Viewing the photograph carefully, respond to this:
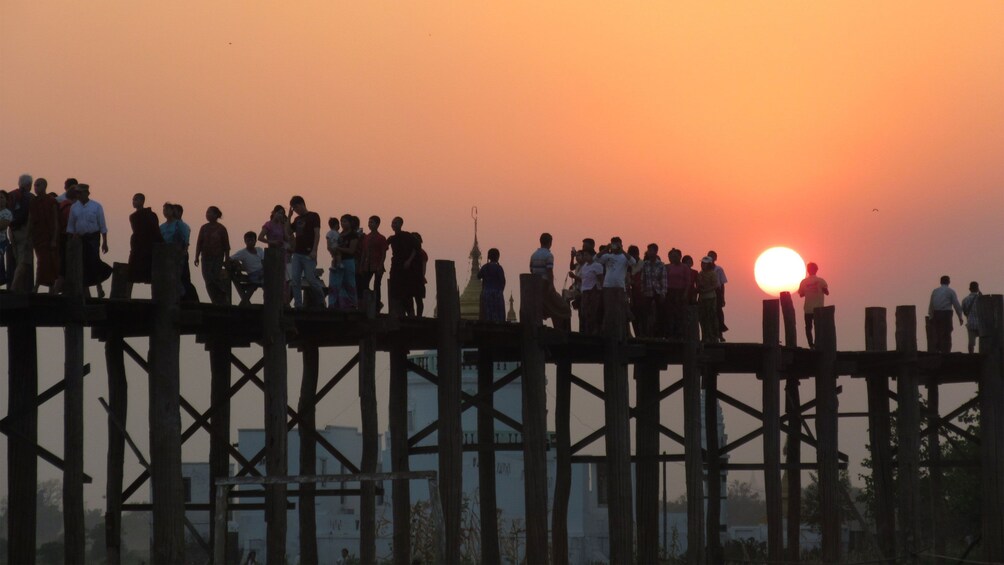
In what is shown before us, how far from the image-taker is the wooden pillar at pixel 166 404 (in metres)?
17.3

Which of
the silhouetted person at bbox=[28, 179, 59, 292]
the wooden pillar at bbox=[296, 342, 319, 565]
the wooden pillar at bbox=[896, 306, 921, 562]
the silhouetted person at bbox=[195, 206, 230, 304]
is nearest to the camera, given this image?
the silhouetted person at bbox=[28, 179, 59, 292]

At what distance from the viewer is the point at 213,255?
1970 centimetres

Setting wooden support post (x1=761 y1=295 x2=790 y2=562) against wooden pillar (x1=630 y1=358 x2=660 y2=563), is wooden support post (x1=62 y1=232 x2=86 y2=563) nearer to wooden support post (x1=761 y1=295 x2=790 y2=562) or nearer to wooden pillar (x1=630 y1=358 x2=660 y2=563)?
wooden pillar (x1=630 y1=358 x2=660 y2=563)

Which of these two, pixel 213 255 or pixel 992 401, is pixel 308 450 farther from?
pixel 992 401

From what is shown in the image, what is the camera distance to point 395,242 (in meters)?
21.1

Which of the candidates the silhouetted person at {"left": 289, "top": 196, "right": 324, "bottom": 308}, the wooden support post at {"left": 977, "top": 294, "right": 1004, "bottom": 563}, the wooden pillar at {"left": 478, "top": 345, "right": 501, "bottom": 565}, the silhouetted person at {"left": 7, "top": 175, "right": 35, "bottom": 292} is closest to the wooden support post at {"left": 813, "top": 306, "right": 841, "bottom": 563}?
the wooden support post at {"left": 977, "top": 294, "right": 1004, "bottom": 563}

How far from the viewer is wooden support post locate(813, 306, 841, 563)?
25250mm

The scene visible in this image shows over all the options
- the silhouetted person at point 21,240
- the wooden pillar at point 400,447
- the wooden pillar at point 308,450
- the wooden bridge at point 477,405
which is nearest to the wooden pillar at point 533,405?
the wooden bridge at point 477,405

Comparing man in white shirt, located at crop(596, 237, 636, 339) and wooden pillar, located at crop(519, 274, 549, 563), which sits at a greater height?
man in white shirt, located at crop(596, 237, 636, 339)

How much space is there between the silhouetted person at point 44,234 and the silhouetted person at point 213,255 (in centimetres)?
229

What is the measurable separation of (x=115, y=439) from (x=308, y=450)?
8.98 ft

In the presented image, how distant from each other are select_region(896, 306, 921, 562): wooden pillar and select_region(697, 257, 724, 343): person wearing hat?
2.93 meters

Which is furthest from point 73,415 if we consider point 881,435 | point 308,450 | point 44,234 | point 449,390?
point 881,435

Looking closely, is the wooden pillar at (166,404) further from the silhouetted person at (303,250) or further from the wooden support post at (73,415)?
the silhouetted person at (303,250)
